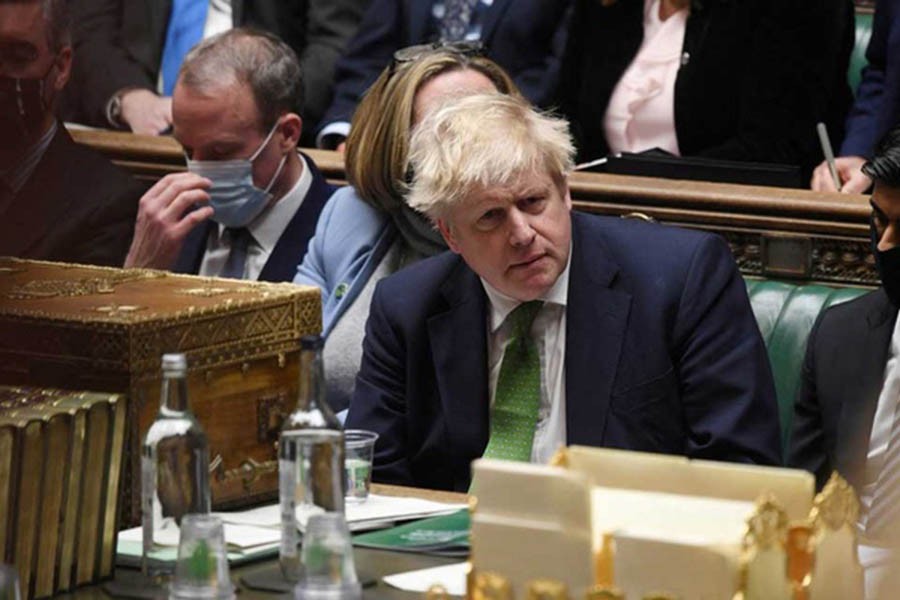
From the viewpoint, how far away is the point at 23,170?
4574 millimetres

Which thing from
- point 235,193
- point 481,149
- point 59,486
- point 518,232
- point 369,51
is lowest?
point 59,486

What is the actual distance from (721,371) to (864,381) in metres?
0.41

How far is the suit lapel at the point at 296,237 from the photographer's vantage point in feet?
14.0

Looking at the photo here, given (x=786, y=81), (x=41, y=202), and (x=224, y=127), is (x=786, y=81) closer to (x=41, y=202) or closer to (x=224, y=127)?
(x=224, y=127)

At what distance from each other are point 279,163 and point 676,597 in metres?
2.67

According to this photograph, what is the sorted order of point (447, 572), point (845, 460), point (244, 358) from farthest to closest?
point (845, 460) → point (244, 358) → point (447, 572)

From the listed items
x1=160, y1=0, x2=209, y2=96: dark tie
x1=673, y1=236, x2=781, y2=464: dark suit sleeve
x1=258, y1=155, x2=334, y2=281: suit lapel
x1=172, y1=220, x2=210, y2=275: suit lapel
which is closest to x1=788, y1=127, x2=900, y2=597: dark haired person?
x1=673, y1=236, x2=781, y2=464: dark suit sleeve

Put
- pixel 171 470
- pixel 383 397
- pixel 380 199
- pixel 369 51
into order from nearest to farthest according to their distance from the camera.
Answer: pixel 171 470 → pixel 383 397 → pixel 380 199 → pixel 369 51

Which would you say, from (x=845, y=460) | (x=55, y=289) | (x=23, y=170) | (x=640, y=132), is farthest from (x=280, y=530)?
(x=640, y=132)

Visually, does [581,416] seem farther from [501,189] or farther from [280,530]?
[280,530]

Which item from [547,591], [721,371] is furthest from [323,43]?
[547,591]

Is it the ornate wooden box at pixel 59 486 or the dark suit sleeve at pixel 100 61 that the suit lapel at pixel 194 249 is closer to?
the dark suit sleeve at pixel 100 61

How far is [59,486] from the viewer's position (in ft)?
8.00

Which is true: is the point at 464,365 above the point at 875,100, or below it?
below
